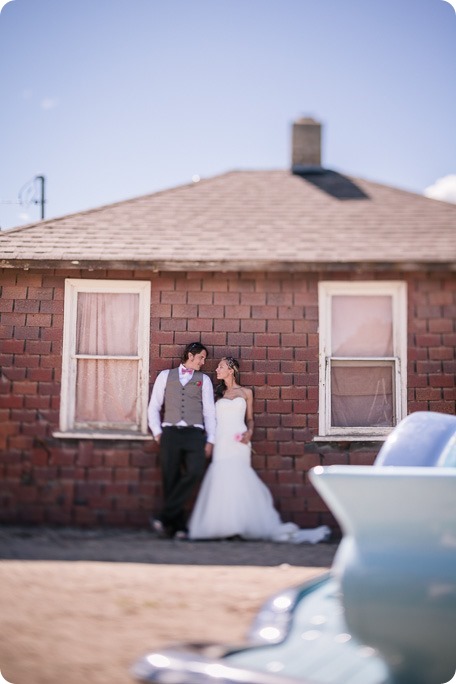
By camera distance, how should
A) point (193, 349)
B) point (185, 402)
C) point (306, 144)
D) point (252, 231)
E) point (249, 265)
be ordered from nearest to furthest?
point (185, 402)
point (193, 349)
point (249, 265)
point (252, 231)
point (306, 144)

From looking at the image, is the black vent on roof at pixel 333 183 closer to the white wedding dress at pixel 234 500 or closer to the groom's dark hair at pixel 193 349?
the groom's dark hair at pixel 193 349

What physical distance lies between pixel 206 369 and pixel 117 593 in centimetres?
329

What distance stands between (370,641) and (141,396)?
5.33m

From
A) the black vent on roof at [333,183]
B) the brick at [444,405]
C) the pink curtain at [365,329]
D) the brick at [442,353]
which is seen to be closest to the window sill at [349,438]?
the brick at [444,405]

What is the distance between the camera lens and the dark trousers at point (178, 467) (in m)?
6.70

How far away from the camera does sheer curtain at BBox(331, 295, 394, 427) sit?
734 cm

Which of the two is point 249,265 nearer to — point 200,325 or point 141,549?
point 200,325

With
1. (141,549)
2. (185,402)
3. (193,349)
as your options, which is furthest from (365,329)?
(141,549)

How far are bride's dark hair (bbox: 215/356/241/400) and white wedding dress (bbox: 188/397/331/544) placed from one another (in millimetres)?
179

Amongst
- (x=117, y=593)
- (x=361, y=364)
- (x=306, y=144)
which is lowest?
(x=117, y=593)

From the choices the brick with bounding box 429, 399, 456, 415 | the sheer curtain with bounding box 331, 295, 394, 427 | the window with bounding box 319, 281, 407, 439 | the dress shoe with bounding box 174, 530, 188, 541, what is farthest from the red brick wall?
the dress shoe with bounding box 174, 530, 188, 541

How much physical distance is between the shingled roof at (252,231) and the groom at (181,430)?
119cm

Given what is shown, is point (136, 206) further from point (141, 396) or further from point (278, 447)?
point (278, 447)

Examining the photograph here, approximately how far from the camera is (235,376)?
7.09 metres
